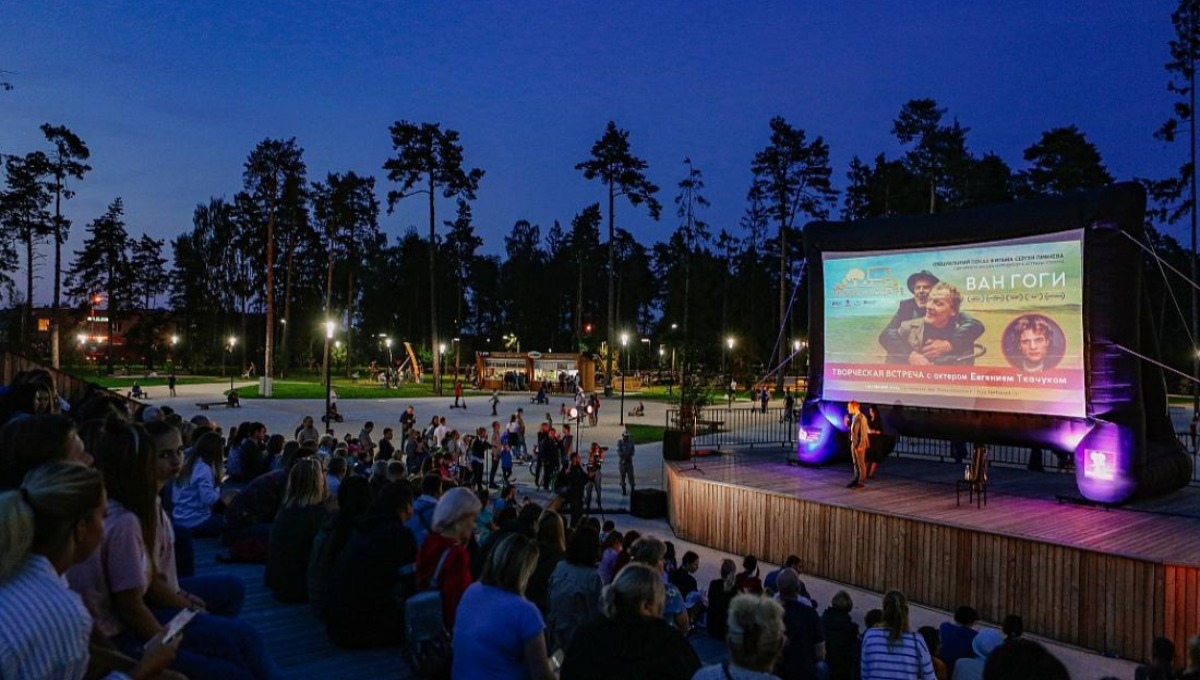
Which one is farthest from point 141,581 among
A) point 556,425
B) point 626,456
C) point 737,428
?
point 556,425

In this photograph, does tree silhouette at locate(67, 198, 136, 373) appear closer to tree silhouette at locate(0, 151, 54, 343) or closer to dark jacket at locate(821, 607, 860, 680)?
tree silhouette at locate(0, 151, 54, 343)

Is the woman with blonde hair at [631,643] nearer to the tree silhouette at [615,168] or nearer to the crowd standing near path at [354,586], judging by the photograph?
the crowd standing near path at [354,586]

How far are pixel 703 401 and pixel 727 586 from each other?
1878 centimetres

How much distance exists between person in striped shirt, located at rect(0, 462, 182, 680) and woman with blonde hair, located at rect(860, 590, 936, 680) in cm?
421

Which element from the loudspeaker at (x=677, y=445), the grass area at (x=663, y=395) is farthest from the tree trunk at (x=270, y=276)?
the loudspeaker at (x=677, y=445)

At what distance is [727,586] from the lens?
7.25m

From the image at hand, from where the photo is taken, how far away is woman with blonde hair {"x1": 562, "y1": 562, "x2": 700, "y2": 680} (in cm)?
287

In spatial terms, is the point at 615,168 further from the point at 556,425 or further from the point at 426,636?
the point at 426,636

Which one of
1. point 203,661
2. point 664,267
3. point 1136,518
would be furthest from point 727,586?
point 664,267

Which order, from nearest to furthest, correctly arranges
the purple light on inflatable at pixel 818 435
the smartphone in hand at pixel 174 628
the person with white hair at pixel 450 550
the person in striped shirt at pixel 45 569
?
the person in striped shirt at pixel 45 569 → the smartphone in hand at pixel 174 628 → the person with white hair at pixel 450 550 → the purple light on inflatable at pixel 818 435

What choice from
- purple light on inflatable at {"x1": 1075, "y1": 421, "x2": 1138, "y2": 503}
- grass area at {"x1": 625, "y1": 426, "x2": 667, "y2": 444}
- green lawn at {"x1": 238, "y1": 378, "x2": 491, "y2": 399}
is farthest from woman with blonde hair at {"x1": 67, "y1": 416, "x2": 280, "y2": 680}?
green lawn at {"x1": 238, "y1": 378, "x2": 491, "y2": 399}

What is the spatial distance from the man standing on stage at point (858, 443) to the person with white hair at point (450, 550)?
11080 mm

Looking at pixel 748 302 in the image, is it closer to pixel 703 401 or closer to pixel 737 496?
pixel 703 401

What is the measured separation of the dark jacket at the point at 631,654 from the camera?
2.87m
